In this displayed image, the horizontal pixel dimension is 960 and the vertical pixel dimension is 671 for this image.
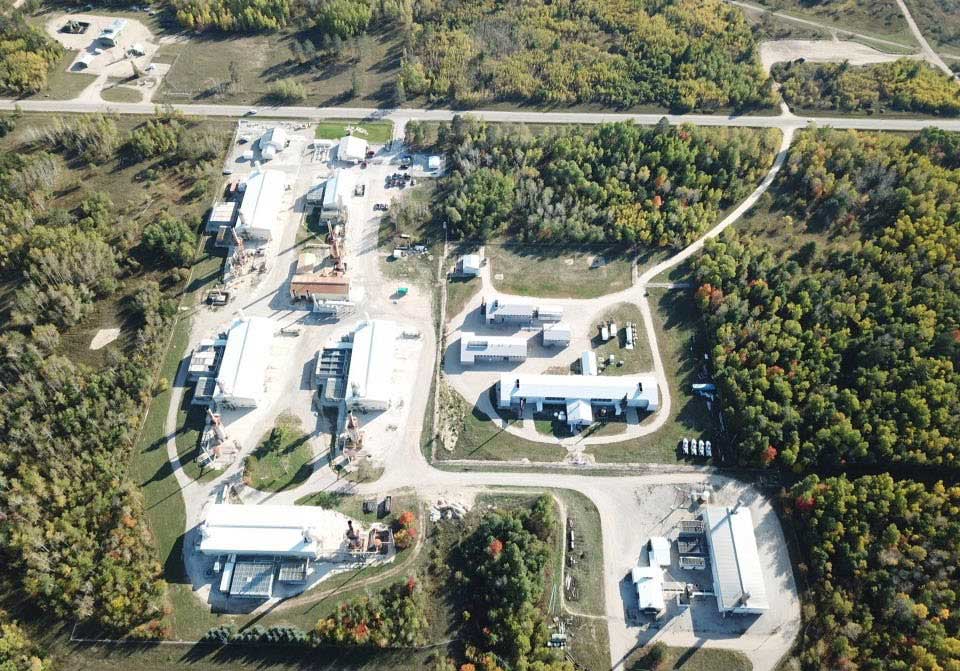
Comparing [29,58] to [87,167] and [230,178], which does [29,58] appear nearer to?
[87,167]

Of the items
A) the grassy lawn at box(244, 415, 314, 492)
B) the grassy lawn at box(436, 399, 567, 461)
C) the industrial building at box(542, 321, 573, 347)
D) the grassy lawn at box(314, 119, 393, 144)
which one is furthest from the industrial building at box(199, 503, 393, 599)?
the grassy lawn at box(314, 119, 393, 144)

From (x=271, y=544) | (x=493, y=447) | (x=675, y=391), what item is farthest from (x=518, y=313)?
(x=271, y=544)

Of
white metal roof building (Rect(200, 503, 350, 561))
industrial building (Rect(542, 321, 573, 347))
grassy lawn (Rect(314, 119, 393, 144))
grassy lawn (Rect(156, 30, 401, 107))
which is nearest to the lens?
white metal roof building (Rect(200, 503, 350, 561))

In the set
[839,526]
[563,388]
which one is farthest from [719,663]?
[563,388]

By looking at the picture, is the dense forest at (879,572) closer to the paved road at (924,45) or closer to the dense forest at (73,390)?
the dense forest at (73,390)

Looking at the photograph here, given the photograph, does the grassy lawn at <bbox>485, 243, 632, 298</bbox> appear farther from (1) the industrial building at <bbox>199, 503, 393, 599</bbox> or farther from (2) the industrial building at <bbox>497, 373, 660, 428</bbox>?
(1) the industrial building at <bbox>199, 503, 393, 599</bbox>

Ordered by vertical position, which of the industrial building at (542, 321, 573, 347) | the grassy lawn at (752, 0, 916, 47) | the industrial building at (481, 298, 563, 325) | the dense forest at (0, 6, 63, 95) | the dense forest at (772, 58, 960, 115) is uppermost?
the dense forest at (0, 6, 63, 95)
